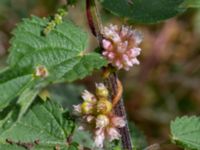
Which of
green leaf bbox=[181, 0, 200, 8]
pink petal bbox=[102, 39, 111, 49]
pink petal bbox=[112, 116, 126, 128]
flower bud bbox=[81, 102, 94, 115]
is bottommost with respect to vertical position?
pink petal bbox=[112, 116, 126, 128]

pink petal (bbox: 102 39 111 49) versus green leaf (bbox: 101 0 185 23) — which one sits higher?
green leaf (bbox: 101 0 185 23)

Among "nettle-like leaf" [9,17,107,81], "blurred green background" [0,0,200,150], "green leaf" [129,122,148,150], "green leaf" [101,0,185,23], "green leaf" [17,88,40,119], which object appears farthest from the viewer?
"blurred green background" [0,0,200,150]

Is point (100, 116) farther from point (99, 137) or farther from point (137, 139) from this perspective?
point (137, 139)

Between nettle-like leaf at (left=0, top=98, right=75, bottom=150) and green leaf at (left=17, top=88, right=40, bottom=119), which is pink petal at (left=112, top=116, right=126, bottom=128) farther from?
green leaf at (left=17, top=88, right=40, bottom=119)

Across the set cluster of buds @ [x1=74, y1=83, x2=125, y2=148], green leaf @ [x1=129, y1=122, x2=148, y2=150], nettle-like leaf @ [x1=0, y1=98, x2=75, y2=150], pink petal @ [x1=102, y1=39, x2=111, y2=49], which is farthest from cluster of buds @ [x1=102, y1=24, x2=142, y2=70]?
green leaf @ [x1=129, y1=122, x2=148, y2=150]

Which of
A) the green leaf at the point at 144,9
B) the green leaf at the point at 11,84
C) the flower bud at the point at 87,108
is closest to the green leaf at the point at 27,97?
the green leaf at the point at 11,84

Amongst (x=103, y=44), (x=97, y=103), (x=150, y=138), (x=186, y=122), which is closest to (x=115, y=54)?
(x=103, y=44)

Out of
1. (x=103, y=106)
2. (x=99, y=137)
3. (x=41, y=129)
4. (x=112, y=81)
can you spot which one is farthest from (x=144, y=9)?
(x=41, y=129)
